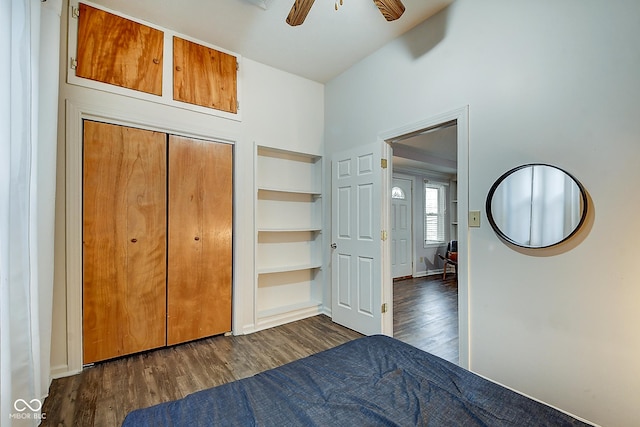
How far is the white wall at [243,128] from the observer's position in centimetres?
219

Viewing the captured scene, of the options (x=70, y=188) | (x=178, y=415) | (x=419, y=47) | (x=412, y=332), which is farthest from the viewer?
(x=412, y=332)

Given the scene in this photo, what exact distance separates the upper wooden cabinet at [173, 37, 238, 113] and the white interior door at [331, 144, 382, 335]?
4.47ft

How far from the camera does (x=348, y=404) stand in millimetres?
1062

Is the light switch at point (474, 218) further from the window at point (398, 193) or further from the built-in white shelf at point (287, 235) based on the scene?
the window at point (398, 193)

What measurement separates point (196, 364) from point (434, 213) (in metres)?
5.55

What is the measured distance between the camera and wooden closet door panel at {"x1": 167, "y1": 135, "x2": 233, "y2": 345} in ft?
8.71

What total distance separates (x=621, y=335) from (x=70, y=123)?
3.88 meters

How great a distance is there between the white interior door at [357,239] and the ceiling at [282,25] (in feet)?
3.41

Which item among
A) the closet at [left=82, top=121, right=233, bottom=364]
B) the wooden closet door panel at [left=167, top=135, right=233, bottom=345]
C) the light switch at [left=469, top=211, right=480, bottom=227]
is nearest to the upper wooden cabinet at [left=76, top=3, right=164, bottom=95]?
the closet at [left=82, top=121, right=233, bottom=364]

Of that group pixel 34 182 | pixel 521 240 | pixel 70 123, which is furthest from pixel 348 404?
pixel 70 123

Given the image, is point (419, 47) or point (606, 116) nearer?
point (606, 116)

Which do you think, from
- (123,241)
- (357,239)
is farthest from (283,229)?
(123,241)

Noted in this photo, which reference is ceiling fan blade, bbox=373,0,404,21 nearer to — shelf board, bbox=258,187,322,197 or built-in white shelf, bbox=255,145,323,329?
built-in white shelf, bbox=255,145,323,329

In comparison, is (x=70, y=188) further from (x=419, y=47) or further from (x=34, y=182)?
(x=419, y=47)
